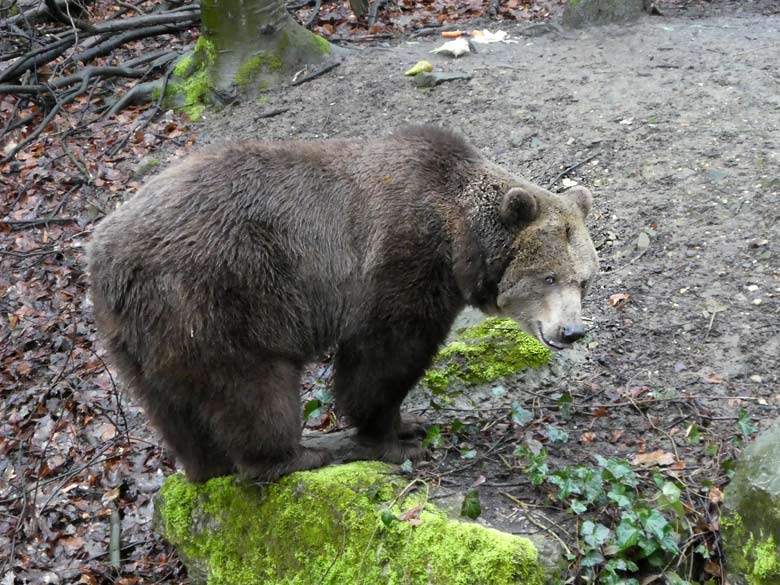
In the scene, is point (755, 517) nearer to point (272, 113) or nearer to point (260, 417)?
point (260, 417)

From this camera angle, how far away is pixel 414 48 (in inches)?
521

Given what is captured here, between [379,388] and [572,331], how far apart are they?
1.32 m

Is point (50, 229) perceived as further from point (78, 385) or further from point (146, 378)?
point (146, 378)

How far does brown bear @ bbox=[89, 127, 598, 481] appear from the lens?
17.5ft

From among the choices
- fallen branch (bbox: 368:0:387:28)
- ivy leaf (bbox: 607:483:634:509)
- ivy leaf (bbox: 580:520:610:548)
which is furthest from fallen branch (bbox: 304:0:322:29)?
ivy leaf (bbox: 580:520:610:548)

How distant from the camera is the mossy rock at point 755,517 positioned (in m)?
4.42

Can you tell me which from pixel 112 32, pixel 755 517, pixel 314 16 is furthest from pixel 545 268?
pixel 112 32

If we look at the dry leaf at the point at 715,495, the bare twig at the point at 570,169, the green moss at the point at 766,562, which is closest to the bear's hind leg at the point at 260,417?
the dry leaf at the point at 715,495

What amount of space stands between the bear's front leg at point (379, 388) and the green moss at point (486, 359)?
871mm

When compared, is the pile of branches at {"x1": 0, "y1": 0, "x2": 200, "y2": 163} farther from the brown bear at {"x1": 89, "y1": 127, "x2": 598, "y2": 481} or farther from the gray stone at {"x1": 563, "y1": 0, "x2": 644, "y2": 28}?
the brown bear at {"x1": 89, "y1": 127, "x2": 598, "y2": 481}

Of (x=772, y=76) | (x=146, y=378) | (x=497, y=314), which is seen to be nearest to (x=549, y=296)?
(x=497, y=314)

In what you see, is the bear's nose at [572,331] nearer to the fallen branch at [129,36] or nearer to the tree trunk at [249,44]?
the tree trunk at [249,44]

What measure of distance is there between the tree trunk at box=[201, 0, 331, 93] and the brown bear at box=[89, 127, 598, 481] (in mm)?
6759

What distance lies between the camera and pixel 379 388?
5930 mm
